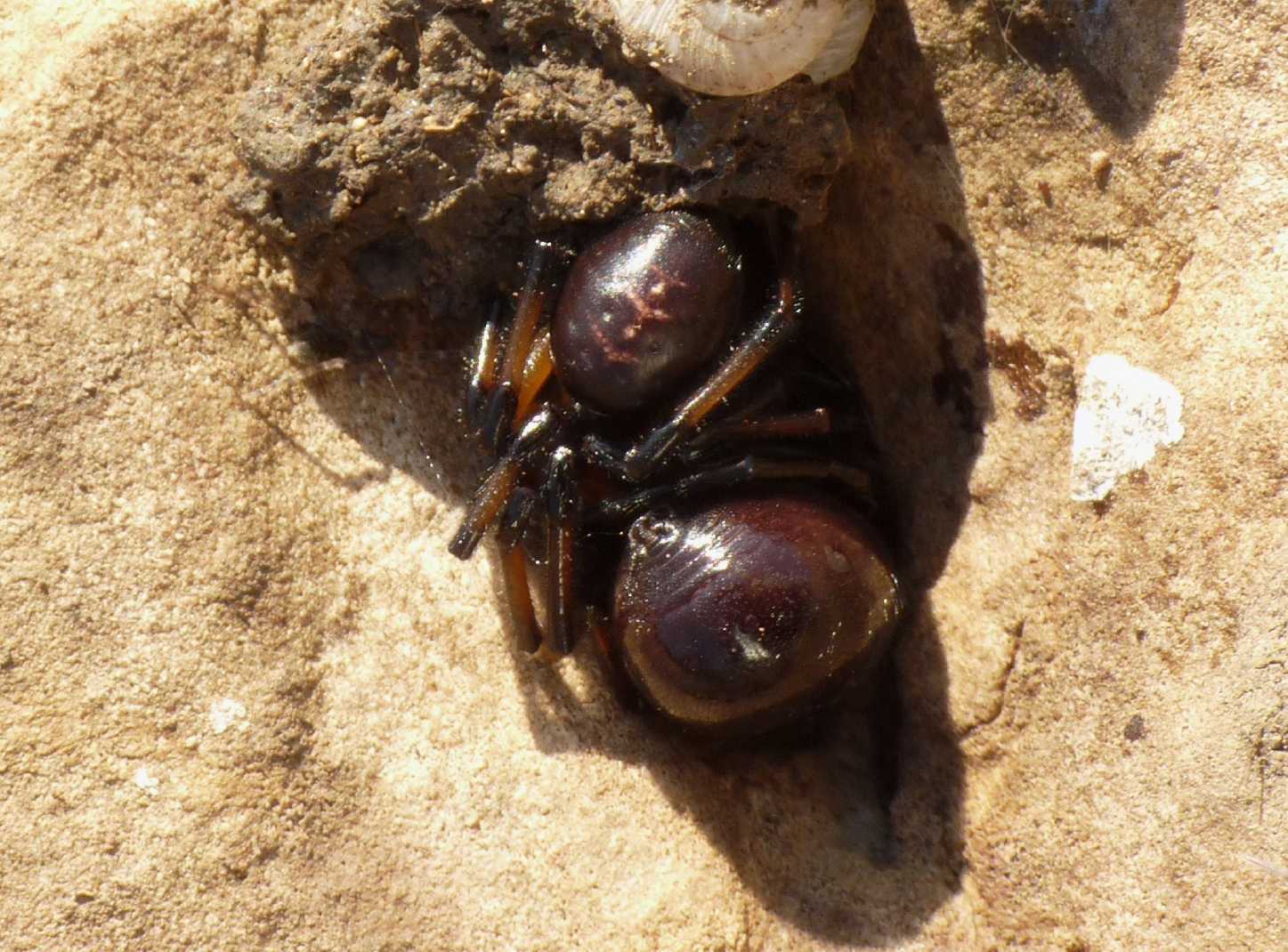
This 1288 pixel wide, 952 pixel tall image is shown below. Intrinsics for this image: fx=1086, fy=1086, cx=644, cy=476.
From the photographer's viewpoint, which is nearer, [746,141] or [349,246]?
[746,141]

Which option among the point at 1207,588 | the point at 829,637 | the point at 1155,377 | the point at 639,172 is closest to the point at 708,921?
the point at 829,637

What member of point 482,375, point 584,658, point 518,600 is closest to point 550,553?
point 518,600

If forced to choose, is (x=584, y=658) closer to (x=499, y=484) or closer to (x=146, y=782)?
(x=499, y=484)

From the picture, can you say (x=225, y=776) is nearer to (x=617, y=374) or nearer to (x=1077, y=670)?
(x=617, y=374)

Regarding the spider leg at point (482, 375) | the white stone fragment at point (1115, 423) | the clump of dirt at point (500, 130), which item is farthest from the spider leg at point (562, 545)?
the white stone fragment at point (1115, 423)

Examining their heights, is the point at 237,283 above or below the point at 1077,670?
above

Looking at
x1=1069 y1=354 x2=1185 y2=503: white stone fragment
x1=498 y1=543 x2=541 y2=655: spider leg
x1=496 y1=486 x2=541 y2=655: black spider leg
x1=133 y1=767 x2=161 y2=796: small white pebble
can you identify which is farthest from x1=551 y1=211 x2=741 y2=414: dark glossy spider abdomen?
x1=133 y1=767 x2=161 y2=796: small white pebble

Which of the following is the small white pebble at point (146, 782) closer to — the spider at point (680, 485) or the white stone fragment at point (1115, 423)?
the spider at point (680, 485)
